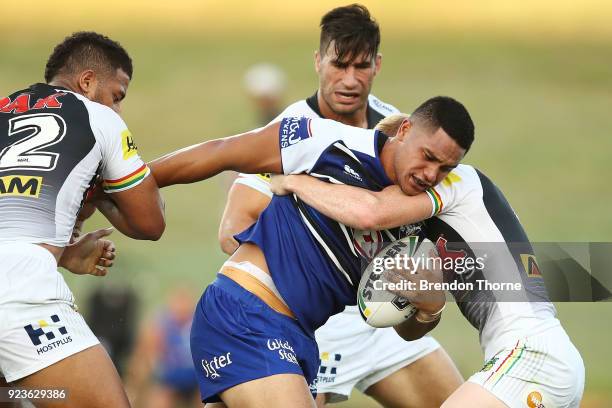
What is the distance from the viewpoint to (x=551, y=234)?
63.2 ft

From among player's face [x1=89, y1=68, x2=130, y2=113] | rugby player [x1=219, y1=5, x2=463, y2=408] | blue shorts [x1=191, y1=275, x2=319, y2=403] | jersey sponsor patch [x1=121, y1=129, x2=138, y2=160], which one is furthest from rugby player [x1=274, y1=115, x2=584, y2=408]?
rugby player [x1=219, y1=5, x2=463, y2=408]

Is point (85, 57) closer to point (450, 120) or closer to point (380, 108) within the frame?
point (450, 120)

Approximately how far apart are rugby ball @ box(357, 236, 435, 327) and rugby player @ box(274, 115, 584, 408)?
109 millimetres

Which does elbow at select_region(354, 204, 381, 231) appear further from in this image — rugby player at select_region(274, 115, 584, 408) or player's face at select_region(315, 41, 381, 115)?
player's face at select_region(315, 41, 381, 115)

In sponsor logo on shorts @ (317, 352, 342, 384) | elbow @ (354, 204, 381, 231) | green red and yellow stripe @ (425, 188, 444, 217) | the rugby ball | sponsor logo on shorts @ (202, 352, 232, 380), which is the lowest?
sponsor logo on shorts @ (317, 352, 342, 384)

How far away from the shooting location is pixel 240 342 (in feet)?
19.1

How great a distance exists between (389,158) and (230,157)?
2.57ft

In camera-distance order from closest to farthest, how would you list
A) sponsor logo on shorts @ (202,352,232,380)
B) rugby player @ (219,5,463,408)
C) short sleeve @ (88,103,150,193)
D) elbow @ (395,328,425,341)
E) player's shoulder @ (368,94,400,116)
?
sponsor logo on shorts @ (202,352,232,380)
short sleeve @ (88,103,150,193)
elbow @ (395,328,425,341)
rugby player @ (219,5,463,408)
player's shoulder @ (368,94,400,116)

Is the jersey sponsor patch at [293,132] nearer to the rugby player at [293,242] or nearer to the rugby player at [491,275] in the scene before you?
the rugby player at [293,242]

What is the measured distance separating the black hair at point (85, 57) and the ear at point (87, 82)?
4 cm

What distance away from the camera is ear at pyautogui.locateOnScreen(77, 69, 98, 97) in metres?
6.33

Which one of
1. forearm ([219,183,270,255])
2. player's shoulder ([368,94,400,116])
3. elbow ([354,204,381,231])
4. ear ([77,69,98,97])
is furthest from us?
player's shoulder ([368,94,400,116])

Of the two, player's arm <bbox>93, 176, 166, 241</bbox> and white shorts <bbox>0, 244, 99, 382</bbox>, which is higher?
player's arm <bbox>93, 176, 166, 241</bbox>

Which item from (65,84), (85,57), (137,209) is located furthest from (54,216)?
(85,57)
